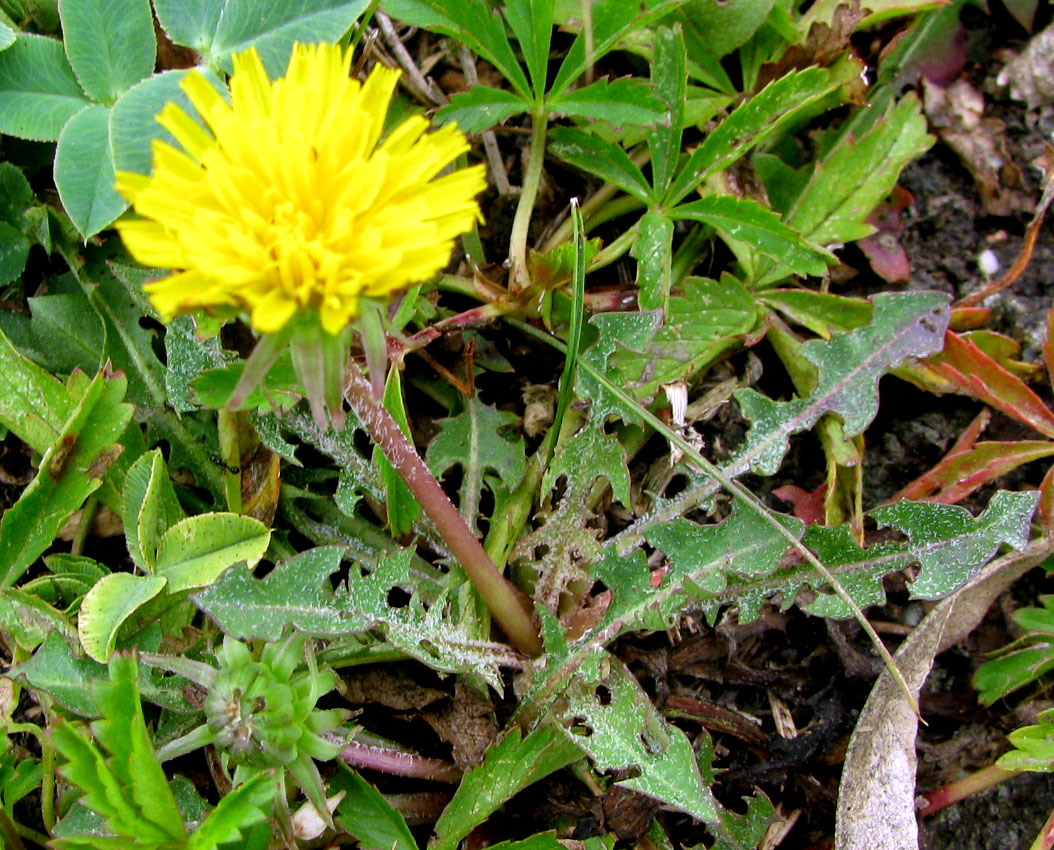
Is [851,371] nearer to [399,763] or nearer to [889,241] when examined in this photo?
[889,241]

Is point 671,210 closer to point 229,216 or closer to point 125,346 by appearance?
point 229,216

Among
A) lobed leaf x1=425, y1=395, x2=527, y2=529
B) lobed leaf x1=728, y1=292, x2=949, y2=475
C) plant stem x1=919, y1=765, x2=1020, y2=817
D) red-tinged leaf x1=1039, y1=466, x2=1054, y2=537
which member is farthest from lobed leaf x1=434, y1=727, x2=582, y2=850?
red-tinged leaf x1=1039, y1=466, x2=1054, y2=537

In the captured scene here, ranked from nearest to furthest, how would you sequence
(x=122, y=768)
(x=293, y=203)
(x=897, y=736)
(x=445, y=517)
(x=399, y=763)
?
(x=293, y=203), (x=122, y=768), (x=445, y=517), (x=399, y=763), (x=897, y=736)

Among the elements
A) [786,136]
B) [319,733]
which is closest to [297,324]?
[319,733]

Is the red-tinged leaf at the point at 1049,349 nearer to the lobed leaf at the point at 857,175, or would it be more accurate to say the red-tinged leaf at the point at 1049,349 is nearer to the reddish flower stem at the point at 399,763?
the lobed leaf at the point at 857,175

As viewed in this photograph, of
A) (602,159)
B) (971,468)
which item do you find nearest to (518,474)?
(602,159)

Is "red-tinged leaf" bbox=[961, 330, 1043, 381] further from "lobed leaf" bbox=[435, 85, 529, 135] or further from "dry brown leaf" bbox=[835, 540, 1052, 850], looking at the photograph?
"lobed leaf" bbox=[435, 85, 529, 135]
